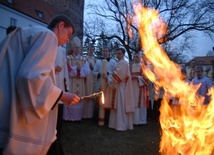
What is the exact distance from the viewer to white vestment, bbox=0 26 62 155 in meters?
1.90

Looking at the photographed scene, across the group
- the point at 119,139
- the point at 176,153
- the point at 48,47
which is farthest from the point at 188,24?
the point at 48,47

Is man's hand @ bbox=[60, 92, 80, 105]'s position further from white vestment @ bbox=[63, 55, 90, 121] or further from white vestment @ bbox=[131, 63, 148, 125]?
white vestment @ bbox=[131, 63, 148, 125]

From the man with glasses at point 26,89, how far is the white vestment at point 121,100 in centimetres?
435

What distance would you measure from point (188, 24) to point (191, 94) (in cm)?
1572

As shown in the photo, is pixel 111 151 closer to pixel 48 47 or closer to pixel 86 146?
pixel 86 146

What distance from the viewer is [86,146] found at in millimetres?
4910

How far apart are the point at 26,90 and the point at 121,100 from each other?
4809 mm

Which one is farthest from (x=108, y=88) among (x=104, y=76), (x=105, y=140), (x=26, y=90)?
(x=26, y=90)

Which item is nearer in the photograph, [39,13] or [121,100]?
[121,100]

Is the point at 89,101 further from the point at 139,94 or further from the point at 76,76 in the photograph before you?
the point at 139,94

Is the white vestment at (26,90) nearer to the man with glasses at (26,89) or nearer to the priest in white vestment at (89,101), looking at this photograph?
the man with glasses at (26,89)

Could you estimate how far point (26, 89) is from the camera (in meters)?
1.89

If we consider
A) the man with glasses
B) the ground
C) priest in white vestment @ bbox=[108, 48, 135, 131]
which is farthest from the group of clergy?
the man with glasses

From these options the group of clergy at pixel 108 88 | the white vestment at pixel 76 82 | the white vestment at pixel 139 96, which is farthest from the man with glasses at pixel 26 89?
the white vestment at pixel 139 96
